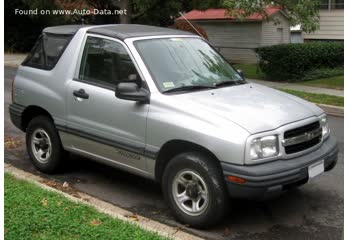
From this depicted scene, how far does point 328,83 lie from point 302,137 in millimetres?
10914

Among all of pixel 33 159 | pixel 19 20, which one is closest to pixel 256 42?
pixel 19 20

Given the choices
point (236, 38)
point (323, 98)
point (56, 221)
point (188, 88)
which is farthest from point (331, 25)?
point (56, 221)

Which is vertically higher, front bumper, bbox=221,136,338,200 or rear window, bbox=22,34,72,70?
rear window, bbox=22,34,72,70

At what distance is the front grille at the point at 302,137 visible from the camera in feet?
14.0

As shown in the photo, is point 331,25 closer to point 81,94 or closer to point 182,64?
point 182,64

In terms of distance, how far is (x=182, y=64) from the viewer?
5109 mm

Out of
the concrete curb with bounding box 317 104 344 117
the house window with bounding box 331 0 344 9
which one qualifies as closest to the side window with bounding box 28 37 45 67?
the concrete curb with bounding box 317 104 344 117

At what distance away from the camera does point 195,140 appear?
4.26 m

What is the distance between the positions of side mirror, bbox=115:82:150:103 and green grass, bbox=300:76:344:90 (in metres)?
10.3

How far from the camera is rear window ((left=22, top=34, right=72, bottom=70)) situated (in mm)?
5801

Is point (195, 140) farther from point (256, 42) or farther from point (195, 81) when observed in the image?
point (256, 42)

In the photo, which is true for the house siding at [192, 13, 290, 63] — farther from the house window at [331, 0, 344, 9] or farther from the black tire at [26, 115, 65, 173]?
the black tire at [26, 115, 65, 173]

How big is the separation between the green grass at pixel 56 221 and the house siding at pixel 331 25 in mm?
20106

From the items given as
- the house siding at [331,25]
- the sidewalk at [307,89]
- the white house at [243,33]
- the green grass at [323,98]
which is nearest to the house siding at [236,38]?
the white house at [243,33]
